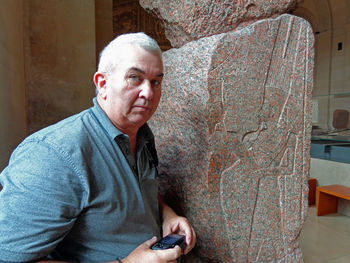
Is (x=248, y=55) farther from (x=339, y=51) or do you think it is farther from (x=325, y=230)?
(x=339, y=51)

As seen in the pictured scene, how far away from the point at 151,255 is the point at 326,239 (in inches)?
102

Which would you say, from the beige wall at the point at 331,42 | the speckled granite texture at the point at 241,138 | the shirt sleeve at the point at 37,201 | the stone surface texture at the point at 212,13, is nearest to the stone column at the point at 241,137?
the speckled granite texture at the point at 241,138

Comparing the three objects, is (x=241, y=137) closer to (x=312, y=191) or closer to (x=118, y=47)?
(x=118, y=47)

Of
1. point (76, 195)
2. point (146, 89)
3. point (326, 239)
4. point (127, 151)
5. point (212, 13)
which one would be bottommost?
point (326, 239)

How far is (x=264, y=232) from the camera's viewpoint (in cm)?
140

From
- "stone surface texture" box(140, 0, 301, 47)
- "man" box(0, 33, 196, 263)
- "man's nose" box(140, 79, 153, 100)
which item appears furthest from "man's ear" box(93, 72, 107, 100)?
"stone surface texture" box(140, 0, 301, 47)

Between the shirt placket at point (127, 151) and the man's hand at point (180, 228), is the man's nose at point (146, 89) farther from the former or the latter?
the man's hand at point (180, 228)

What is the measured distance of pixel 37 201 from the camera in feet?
2.27

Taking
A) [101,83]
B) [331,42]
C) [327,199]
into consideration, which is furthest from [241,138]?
[331,42]

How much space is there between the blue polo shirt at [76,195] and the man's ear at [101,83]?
49 mm

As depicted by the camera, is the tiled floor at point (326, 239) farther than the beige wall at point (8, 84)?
Yes

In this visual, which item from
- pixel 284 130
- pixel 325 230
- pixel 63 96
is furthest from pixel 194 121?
pixel 63 96

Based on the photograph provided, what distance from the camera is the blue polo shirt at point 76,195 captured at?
688 millimetres

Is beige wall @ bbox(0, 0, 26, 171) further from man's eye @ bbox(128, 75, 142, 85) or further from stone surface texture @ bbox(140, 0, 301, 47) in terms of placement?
man's eye @ bbox(128, 75, 142, 85)
